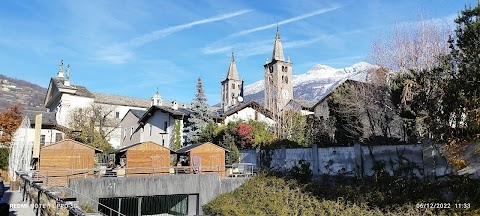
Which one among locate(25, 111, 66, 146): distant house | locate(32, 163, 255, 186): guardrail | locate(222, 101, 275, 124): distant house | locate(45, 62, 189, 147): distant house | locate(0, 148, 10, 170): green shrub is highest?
locate(45, 62, 189, 147): distant house

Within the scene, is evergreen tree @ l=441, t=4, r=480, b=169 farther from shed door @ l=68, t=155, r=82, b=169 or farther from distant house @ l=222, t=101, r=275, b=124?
distant house @ l=222, t=101, r=275, b=124

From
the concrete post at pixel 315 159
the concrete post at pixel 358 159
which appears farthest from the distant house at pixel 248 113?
the concrete post at pixel 358 159

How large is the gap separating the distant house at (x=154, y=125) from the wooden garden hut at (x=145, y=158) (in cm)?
1097

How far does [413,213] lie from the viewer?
15023mm

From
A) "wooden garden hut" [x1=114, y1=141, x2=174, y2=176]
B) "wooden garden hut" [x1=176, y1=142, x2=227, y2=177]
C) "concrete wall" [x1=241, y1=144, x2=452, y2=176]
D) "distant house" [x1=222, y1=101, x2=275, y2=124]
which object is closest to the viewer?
"concrete wall" [x1=241, y1=144, x2=452, y2=176]

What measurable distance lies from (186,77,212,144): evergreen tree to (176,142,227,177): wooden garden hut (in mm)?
9095

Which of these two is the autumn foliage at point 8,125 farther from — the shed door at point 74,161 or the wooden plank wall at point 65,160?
the shed door at point 74,161

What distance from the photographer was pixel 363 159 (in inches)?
777

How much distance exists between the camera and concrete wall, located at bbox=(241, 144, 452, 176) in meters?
16.5

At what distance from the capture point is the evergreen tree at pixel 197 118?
36719mm

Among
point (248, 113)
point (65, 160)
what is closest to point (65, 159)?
point (65, 160)

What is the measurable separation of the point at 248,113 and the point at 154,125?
11.2 meters

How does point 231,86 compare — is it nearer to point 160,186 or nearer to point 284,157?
point 284,157
